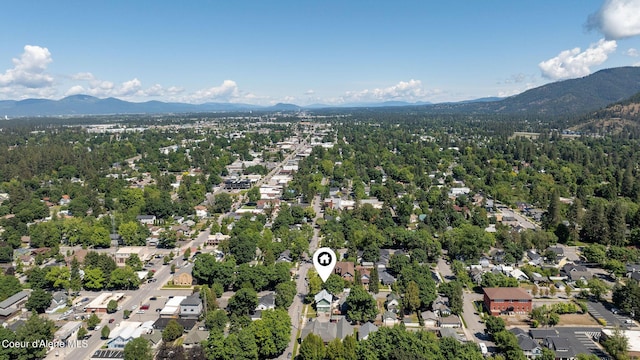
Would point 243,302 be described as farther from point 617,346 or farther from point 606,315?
point 606,315

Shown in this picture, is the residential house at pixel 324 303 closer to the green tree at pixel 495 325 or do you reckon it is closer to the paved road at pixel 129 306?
the green tree at pixel 495 325

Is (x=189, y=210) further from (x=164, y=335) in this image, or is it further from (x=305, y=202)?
(x=164, y=335)

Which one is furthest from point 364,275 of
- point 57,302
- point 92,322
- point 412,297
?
point 57,302

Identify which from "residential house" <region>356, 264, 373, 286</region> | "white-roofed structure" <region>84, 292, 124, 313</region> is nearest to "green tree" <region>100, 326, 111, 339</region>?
"white-roofed structure" <region>84, 292, 124, 313</region>

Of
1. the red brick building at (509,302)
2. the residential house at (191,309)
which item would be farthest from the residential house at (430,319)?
the residential house at (191,309)

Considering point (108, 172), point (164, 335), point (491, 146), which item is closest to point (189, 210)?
point (164, 335)

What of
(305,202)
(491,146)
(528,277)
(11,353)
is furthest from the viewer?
(491,146)
